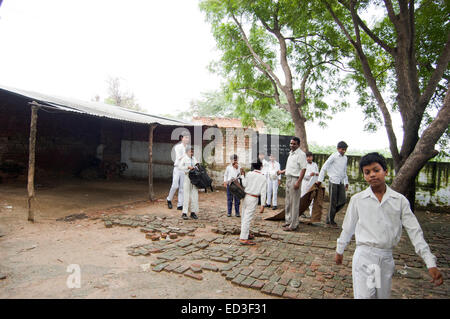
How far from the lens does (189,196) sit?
281 inches

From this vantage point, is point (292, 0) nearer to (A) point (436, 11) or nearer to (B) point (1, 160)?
(A) point (436, 11)

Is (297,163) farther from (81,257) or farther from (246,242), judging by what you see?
(81,257)

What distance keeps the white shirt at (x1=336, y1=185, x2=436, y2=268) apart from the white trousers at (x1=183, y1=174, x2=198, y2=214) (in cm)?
501

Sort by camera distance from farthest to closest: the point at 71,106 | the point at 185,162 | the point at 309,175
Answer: the point at 71,106, the point at 309,175, the point at 185,162

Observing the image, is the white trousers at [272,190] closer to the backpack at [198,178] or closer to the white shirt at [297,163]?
the white shirt at [297,163]

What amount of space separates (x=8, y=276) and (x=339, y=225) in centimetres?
673

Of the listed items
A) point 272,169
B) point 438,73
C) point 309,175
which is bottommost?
point 309,175

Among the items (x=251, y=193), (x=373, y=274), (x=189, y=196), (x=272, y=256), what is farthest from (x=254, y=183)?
(x=373, y=274)

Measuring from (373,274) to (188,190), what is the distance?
17.3 ft

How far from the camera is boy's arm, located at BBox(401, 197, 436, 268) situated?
2.14 meters

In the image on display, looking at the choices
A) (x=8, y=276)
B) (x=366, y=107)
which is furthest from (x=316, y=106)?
(x=8, y=276)

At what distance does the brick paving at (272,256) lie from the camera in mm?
3582

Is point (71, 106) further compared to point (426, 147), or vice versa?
point (71, 106)

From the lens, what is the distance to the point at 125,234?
18.8ft
